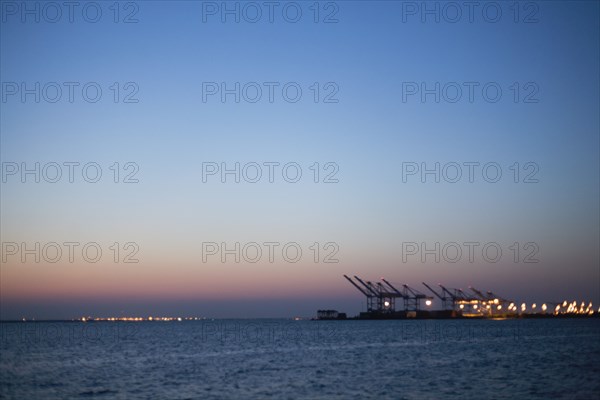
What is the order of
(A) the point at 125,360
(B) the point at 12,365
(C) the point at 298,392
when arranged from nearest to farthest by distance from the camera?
(C) the point at 298,392, (B) the point at 12,365, (A) the point at 125,360

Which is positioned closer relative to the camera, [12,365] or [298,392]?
[298,392]

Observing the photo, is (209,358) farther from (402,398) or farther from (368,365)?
(402,398)

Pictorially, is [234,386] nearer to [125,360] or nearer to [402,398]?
[402,398]

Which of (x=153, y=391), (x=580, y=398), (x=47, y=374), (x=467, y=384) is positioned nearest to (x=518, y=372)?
(x=467, y=384)

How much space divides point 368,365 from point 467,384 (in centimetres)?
1431

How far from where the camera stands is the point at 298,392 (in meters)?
37.3

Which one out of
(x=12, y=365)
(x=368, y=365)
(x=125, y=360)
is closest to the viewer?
(x=368, y=365)

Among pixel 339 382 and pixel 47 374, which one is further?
pixel 47 374

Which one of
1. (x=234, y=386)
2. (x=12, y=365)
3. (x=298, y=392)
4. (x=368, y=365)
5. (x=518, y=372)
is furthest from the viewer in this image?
(x=12, y=365)

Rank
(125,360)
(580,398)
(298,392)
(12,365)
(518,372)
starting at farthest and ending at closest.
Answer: (125,360), (12,365), (518,372), (298,392), (580,398)

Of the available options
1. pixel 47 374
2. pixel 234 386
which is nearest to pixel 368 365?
pixel 234 386

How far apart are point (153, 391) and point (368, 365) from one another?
1970cm

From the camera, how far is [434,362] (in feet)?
176

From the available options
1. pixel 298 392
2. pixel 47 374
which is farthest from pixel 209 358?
pixel 298 392
